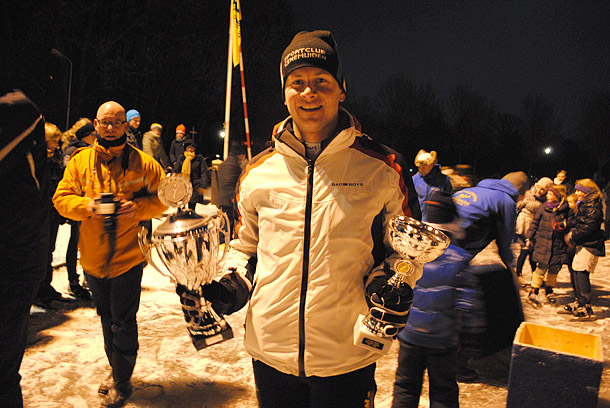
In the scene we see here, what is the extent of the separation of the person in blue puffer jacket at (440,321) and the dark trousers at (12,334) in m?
2.23

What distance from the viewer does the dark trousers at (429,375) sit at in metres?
2.85

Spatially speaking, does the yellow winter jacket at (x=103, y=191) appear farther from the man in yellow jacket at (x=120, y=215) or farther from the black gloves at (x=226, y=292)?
the black gloves at (x=226, y=292)

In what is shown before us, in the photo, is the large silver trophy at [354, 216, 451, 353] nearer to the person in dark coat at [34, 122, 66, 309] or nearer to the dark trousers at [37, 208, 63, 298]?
the person in dark coat at [34, 122, 66, 309]

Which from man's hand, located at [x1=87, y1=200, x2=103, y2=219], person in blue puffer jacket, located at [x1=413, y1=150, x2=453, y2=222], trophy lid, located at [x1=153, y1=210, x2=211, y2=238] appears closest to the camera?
trophy lid, located at [x1=153, y1=210, x2=211, y2=238]

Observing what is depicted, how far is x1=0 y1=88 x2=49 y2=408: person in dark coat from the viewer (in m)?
1.94

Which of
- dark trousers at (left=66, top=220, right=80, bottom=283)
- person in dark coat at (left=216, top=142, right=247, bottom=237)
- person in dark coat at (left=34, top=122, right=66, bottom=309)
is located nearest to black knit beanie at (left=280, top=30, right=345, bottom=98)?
person in dark coat at (left=34, top=122, right=66, bottom=309)

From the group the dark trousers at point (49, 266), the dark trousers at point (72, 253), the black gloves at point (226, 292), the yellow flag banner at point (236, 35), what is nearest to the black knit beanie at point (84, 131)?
the dark trousers at point (49, 266)

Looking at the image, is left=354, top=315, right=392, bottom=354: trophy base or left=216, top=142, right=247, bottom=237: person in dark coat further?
left=216, top=142, right=247, bottom=237: person in dark coat

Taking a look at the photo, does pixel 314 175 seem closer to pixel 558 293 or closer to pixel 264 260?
pixel 264 260

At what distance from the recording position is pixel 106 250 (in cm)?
321

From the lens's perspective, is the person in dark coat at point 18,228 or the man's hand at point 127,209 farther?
the man's hand at point 127,209

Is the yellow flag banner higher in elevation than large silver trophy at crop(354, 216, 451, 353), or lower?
higher

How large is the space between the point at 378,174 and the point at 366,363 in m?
0.79

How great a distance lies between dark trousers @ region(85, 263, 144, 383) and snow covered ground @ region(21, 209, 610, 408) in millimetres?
372
